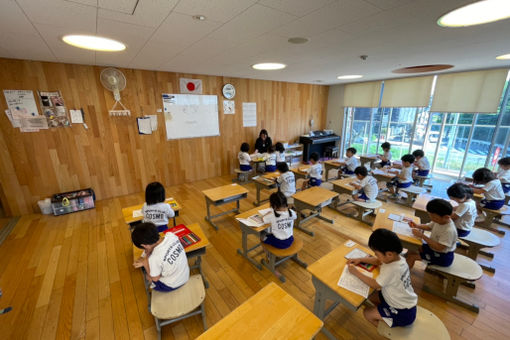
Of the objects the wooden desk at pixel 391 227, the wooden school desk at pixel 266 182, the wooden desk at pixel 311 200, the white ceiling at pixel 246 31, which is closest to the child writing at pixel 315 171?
the wooden desk at pixel 311 200

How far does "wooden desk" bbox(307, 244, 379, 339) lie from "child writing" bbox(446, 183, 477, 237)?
58.3 inches

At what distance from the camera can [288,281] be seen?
251cm

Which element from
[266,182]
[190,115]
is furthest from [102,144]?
[266,182]

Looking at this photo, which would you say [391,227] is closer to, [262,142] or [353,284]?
[353,284]

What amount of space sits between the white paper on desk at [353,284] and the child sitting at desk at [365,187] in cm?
234

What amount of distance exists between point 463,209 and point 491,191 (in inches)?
62.4

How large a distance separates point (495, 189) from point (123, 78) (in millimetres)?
7157

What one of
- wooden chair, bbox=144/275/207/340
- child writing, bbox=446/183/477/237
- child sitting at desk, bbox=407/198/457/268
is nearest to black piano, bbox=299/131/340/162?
child writing, bbox=446/183/477/237

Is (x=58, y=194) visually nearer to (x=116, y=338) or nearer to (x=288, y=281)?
(x=116, y=338)

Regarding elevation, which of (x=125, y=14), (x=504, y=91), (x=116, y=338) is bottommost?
(x=116, y=338)

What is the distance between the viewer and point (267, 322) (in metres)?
1.28

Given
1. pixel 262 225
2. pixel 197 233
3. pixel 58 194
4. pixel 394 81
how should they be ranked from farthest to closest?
pixel 394 81 < pixel 58 194 < pixel 262 225 < pixel 197 233

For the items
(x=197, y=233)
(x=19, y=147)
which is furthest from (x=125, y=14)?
(x=19, y=147)

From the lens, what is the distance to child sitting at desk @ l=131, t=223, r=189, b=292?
5.34 ft
